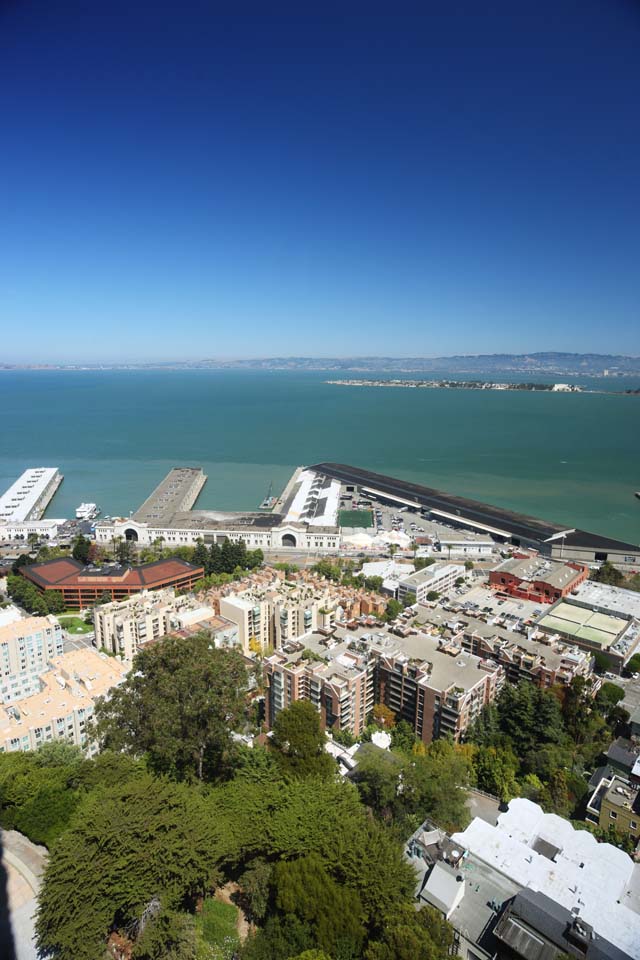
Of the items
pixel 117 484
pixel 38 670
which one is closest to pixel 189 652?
pixel 38 670

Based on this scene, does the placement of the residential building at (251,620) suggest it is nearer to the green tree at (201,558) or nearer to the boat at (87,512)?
the green tree at (201,558)

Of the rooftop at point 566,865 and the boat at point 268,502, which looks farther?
the boat at point 268,502

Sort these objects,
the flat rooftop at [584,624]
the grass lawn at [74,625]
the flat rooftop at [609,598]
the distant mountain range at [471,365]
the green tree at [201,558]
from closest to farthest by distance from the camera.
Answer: the flat rooftop at [584,624] → the flat rooftop at [609,598] → the grass lawn at [74,625] → the green tree at [201,558] → the distant mountain range at [471,365]

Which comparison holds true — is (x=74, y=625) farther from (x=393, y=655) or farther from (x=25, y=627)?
(x=393, y=655)

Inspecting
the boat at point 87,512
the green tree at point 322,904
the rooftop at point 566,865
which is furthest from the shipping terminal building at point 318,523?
the green tree at point 322,904

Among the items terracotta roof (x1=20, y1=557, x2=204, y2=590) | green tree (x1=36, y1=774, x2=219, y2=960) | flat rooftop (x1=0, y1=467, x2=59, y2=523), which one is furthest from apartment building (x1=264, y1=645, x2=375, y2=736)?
flat rooftop (x1=0, y1=467, x2=59, y2=523)

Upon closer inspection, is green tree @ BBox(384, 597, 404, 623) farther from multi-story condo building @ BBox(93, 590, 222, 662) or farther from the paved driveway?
the paved driveway
